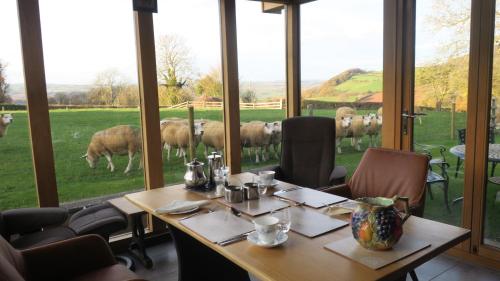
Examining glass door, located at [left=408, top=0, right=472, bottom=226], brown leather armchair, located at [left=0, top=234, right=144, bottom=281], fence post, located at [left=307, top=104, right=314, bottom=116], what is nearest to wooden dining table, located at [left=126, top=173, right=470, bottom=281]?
brown leather armchair, located at [left=0, top=234, right=144, bottom=281]

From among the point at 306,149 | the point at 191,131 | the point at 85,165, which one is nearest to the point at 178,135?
the point at 191,131

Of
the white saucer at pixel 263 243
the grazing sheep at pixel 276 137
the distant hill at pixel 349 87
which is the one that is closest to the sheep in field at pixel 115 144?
the grazing sheep at pixel 276 137

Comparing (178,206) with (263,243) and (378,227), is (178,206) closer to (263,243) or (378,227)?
(263,243)

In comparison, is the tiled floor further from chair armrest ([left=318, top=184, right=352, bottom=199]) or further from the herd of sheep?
the herd of sheep

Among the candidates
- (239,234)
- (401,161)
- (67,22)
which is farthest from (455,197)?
(67,22)

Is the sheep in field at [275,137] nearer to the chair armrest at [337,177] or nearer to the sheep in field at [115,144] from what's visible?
the chair armrest at [337,177]

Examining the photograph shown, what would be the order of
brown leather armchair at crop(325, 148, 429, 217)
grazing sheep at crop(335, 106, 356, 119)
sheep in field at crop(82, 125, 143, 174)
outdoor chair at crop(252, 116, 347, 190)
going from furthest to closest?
1. grazing sheep at crop(335, 106, 356, 119)
2. sheep in field at crop(82, 125, 143, 174)
3. outdoor chair at crop(252, 116, 347, 190)
4. brown leather armchair at crop(325, 148, 429, 217)

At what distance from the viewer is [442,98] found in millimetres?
2980

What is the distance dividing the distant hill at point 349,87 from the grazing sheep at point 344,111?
81 mm

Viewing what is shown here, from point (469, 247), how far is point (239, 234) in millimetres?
2121

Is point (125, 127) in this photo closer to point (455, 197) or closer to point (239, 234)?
point (239, 234)

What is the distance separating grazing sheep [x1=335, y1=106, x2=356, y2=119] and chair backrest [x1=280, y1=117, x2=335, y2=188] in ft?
2.32

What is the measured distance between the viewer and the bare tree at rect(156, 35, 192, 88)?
342 centimetres

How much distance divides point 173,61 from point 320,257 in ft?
8.58
